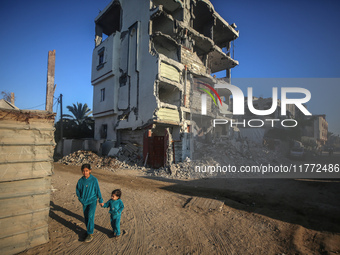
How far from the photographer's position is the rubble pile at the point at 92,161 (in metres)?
13.8

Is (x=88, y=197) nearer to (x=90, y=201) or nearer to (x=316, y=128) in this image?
(x=90, y=201)

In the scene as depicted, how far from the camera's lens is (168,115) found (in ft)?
47.7

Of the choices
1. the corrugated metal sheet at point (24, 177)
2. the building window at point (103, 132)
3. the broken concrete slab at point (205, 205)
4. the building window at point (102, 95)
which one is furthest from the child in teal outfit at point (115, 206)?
the building window at point (102, 95)

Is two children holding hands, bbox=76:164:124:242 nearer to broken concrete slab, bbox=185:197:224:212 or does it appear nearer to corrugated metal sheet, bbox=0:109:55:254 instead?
corrugated metal sheet, bbox=0:109:55:254

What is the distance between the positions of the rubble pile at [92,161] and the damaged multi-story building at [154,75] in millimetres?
2355

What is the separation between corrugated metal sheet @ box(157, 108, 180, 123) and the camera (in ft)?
45.8

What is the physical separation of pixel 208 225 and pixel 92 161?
1241 cm

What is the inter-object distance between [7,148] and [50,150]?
0.62m

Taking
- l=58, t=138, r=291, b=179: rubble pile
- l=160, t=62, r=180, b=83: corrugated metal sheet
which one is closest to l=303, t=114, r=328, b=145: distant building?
l=58, t=138, r=291, b=179: rubble pile

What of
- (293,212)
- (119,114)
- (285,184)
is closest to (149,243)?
(293,212)

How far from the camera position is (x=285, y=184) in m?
8.20

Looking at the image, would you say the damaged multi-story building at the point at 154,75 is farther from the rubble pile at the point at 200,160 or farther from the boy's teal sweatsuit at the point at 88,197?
the boy's teal sweatsuit at the point at 88,197

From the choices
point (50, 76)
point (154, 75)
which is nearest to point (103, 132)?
point (154, 75)

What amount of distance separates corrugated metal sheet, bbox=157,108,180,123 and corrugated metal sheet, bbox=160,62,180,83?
273 cm
